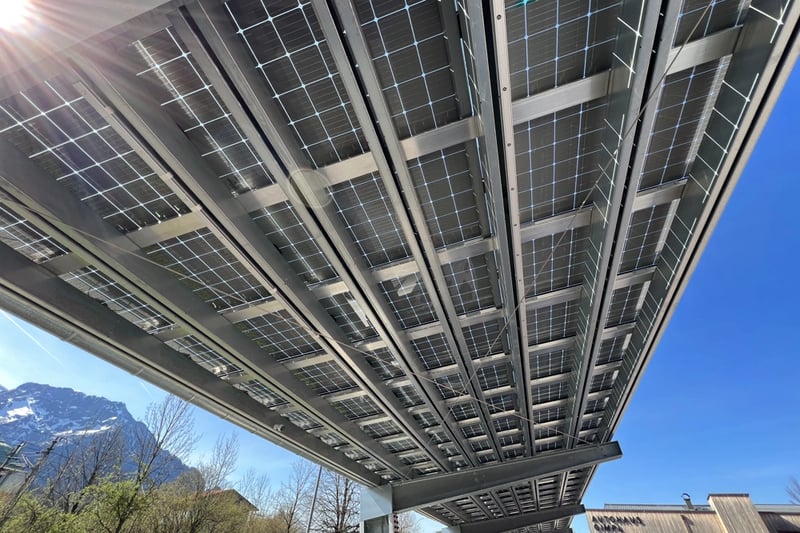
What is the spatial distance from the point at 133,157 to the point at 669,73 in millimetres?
8356

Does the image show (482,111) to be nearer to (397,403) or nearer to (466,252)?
(466,252)

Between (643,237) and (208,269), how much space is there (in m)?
9.78

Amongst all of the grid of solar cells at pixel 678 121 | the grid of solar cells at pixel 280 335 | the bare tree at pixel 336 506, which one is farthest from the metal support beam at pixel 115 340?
the bare tree at pixel 336 506

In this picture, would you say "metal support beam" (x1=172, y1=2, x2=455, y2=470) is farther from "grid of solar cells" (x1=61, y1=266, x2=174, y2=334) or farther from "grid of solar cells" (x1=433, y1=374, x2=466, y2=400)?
"grid of solar cells" (x1=61, y1=266, x2=174, y2=334)

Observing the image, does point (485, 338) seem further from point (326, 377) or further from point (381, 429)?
point (381, 429)

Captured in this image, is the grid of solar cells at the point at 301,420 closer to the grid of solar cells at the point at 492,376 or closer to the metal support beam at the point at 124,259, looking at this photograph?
the metal support beam at the point at 124,259

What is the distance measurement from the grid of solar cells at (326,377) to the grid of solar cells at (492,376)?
4590 millimetres

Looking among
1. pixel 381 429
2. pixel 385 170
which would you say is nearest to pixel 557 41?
pixel 385 170

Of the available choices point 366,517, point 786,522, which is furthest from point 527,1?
point 786,522

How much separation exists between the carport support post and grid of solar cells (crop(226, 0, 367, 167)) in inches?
816

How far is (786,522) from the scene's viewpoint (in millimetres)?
24609

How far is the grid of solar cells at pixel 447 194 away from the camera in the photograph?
6.16m

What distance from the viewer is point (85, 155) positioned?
559cm

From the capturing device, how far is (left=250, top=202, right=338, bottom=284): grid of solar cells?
6.72m
